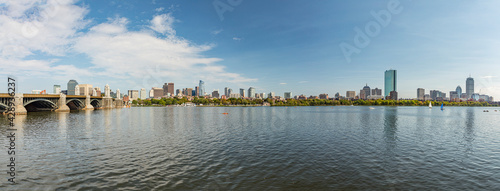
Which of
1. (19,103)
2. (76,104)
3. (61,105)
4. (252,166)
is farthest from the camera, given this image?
(76,104)

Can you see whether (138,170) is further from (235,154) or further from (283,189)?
(283,189)

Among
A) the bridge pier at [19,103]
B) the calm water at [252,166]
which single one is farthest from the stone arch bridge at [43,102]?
the calm water at [252,166]

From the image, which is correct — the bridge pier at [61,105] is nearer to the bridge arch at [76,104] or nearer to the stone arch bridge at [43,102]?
the stone arch bridge at [43,102]

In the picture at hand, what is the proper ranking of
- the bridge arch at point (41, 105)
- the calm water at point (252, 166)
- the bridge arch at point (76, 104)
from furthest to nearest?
the bridge arch at point (76, 104), the bridge arch at point (41, 105), the calm water at point (252, 166)

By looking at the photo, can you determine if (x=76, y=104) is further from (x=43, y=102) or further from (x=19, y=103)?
(x=19, y=103)

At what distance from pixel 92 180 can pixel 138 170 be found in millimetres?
3694

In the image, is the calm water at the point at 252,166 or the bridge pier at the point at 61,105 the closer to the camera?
the calm water at the point at 252,166

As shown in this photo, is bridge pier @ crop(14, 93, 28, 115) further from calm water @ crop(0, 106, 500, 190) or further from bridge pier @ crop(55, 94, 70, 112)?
calm water @ crop(0, 106, 500, 190)

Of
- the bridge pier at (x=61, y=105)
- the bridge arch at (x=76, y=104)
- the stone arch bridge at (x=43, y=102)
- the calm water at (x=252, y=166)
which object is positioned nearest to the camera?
the calm water at (x=252, y=166)

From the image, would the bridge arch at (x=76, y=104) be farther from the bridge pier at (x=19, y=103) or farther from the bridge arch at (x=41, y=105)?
the bridge pier at (x=19, y=103)

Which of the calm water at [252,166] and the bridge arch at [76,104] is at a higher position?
the bridge arch at [76,104]

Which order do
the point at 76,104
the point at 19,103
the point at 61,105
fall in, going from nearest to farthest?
1. the point at 19,103
2. the point at 61,105
3. the point at 76,104

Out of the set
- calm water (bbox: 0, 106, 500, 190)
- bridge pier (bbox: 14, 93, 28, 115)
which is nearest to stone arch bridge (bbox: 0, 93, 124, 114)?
bridge pier (bbox: 14, 93, 28, 115)

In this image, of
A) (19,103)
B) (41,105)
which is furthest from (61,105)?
(19,103)
